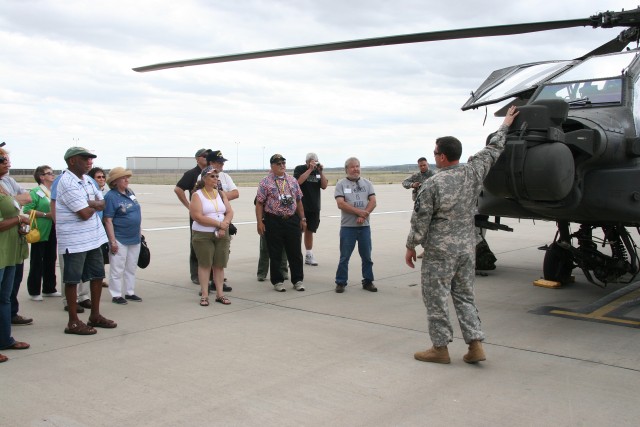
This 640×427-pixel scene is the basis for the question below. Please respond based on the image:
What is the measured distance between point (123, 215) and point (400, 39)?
3.50 metres

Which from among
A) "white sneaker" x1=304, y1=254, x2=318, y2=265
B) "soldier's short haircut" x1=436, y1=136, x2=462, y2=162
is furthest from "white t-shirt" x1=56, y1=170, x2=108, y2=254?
Result: "white sneaker" x1=304, y1=254, x2=318, y2=265

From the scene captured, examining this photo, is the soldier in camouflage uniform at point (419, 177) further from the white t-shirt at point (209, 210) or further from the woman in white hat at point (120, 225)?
the woman in white hat at point (120, 225)

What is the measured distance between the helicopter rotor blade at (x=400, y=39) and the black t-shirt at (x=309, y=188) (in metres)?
2.50

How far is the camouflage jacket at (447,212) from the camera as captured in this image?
438 cm

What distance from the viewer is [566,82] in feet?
20.5

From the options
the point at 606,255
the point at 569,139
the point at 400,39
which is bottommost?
the point at 606,255

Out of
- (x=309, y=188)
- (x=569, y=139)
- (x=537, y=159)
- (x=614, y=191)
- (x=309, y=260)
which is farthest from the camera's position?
(x=309, y=260)

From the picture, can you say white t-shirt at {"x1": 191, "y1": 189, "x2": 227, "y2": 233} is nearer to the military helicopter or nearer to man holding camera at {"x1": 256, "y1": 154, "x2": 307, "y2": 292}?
man holding camera at {"x1": 256, "y1": 154, "x2": 307, "y2": 292}

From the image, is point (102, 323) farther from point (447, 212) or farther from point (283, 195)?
point (447, 212)

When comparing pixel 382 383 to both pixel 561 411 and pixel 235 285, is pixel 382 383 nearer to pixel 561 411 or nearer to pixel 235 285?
pixel 561 411

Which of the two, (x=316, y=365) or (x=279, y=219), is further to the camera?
(x=279, y=219)

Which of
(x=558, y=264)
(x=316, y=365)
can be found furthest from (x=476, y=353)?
(x=558, y=264)

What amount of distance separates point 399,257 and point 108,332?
5.66 meters

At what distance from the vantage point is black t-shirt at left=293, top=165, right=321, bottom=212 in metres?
8.57
